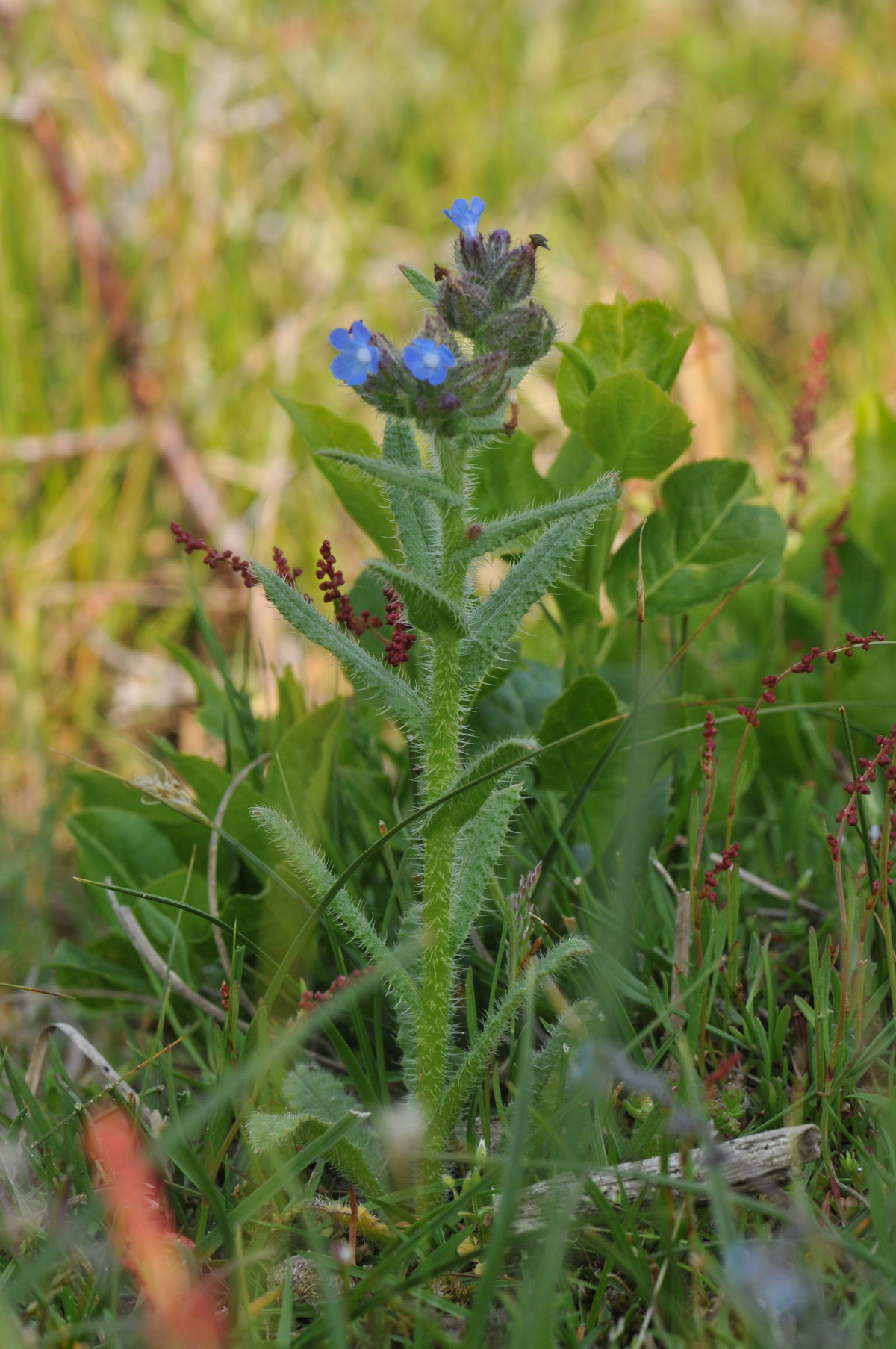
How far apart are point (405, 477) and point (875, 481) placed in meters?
1.49

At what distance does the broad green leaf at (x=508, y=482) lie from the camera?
6.23 feet

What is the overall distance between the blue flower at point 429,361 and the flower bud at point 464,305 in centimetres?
13

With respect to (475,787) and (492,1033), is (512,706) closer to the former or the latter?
(475,787)

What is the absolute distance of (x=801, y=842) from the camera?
183 cm

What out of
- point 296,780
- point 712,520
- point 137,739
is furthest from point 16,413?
point 712,520

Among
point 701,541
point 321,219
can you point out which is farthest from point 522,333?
point 321,219

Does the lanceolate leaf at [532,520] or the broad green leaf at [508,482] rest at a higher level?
the broad green leaf at [508,482]

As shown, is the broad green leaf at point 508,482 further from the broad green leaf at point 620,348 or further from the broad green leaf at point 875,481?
the broad green leaf at point 875,481

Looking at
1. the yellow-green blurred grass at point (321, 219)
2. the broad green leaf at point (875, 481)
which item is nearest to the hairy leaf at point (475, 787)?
the broad green leaf at point (875, 481)

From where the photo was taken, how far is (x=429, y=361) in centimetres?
120

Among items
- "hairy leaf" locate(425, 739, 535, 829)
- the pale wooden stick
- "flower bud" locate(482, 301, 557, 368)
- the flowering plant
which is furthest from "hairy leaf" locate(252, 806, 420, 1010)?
"flower bud" locate(482, 301, 557, 368)

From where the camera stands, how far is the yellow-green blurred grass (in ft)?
11.4

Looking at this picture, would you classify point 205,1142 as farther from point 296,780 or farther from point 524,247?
point 524,247

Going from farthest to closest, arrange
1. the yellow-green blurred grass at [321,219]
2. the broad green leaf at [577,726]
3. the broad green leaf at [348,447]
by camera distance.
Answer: the yellow-green blurred grass at [321,219] < the broad green leaf at [348,447] < the broad green leaf at [577,726]
